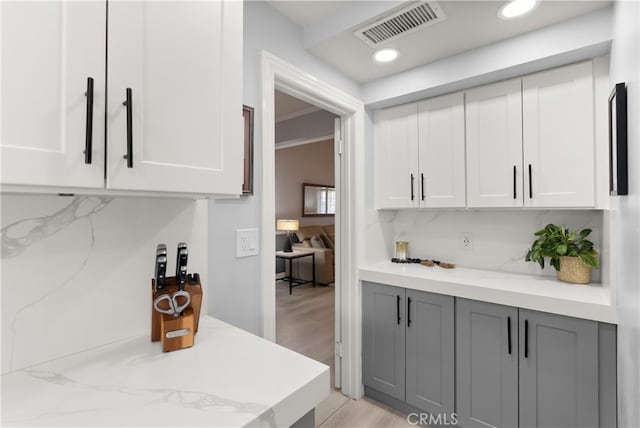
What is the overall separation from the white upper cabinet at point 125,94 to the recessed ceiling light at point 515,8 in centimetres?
125

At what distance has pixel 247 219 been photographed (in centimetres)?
151

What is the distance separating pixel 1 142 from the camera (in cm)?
61

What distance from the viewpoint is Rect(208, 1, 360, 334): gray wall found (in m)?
1.38

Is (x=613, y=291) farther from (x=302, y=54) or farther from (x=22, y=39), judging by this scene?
(x=22, y=39)

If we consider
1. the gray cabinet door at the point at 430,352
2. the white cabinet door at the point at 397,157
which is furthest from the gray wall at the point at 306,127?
the gray cabinet door at the point at 430,352

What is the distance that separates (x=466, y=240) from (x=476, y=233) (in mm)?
85

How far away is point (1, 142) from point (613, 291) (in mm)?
2125

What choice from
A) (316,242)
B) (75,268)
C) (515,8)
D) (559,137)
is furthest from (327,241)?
(75,268)

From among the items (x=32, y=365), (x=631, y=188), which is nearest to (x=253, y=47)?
(x=32, y=365)

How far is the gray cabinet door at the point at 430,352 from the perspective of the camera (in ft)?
6.01

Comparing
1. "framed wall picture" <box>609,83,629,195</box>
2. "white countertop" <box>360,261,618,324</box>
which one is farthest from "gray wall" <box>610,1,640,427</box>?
"white countertop" <box>360,261,618,324</box>

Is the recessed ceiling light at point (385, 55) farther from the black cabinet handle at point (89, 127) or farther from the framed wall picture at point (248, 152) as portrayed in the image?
the black cabinet handle at point (89, 127)

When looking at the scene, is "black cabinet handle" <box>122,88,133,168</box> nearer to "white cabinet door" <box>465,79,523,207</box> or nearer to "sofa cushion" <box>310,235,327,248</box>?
"white cabinet door" <box>465,79,523,207</box>

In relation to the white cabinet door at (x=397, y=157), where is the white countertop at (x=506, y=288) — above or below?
below
